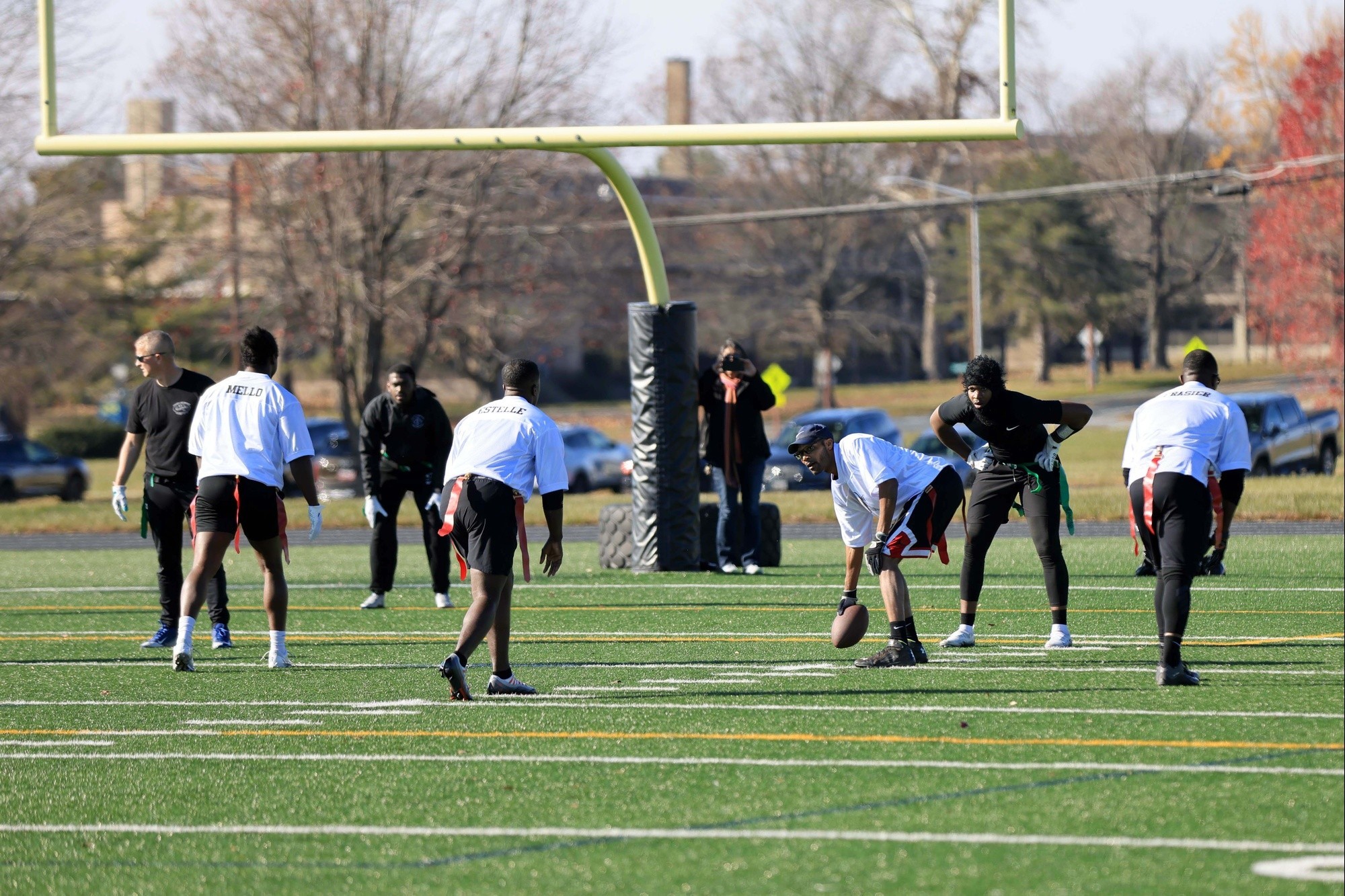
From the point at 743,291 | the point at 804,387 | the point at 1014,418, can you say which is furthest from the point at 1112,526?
the point at 804,387

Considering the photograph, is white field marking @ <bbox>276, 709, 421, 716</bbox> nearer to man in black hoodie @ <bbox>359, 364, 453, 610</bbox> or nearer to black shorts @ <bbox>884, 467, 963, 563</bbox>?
black shorts @ <bbox>884, 467, 963, 563</bbox>

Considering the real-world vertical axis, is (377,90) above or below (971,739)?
above

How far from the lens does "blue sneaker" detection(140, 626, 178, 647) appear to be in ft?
36.6

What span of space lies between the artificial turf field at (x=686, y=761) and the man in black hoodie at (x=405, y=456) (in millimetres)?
1078

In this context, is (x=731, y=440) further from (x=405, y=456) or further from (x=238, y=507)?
(x=238, y=507)

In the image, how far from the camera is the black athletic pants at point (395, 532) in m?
13.0

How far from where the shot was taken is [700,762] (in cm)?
704

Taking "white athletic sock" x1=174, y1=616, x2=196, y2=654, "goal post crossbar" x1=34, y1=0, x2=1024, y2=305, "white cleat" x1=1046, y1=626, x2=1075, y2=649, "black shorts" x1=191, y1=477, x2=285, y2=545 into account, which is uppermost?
"goal post crossbar" x1=34, y1=0, x2=1024, y2=305

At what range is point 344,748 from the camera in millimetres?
7578

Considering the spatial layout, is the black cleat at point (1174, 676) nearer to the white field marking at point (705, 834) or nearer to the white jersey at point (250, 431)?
the white field marking at point (705, 834)

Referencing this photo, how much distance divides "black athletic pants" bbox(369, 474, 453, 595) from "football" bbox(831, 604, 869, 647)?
4397mm

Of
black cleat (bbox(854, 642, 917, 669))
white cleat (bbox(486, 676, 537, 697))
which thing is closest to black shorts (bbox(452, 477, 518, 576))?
white cleat (bbox(486, 676, 537, 697))

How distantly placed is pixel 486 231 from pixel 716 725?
26.0m

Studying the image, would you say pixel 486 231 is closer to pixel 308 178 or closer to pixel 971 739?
pixel 308 178
